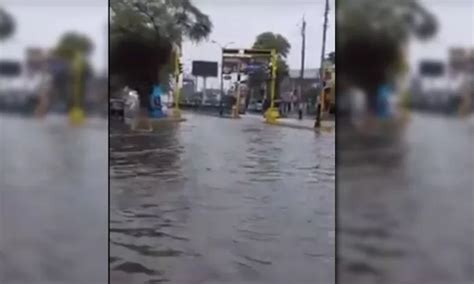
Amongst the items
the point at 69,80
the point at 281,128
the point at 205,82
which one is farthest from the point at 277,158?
the point at 69,80

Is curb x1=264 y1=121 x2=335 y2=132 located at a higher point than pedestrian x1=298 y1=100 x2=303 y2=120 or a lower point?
lower

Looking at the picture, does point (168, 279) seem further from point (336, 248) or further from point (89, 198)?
point (336, 248)

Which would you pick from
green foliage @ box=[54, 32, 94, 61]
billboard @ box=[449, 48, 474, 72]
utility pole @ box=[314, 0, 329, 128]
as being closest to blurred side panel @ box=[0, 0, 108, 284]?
green foliage @ box=[54, 32, 94, 61]

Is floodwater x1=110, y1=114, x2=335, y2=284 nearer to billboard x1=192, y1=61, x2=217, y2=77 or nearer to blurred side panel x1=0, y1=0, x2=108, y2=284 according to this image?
blurred side panel x1=0, y1=0, x2=108, y2=284

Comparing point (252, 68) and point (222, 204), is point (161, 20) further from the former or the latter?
point (222, 204)

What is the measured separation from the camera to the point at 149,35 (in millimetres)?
3953

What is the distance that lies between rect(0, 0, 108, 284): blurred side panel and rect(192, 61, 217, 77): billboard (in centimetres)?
46

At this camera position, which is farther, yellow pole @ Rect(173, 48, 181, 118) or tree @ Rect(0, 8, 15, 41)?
yellow pole @ Rect(173, 48, 181, 118)

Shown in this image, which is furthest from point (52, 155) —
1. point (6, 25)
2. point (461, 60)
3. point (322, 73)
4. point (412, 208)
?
point (461, 60)

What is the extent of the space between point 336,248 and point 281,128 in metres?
0.68

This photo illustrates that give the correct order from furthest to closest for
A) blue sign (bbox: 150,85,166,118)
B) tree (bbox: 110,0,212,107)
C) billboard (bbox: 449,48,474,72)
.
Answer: blue sign (bbox: 150,85,166,118)
tree (bbox: 110,0,212,107)
billboard (bbox: 449,48,474,72)

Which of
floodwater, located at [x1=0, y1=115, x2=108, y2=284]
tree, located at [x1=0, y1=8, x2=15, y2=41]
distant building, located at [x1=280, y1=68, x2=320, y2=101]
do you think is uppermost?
tree, located at [x1=0, y1=8, x2=15, y2=41]

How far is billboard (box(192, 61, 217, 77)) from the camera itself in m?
3.92

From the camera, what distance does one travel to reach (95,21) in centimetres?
383
